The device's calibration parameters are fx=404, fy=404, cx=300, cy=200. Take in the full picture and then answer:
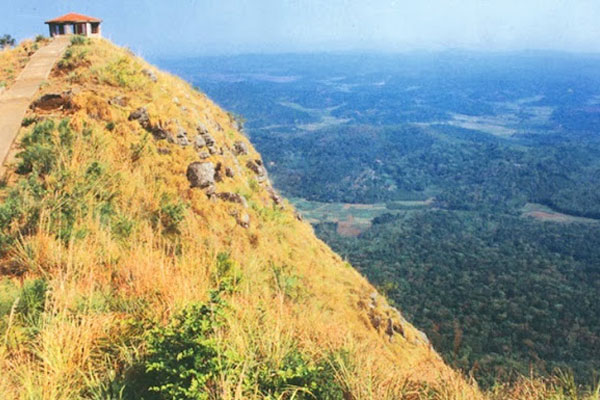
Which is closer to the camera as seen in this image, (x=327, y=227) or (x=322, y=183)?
(x=327, y=227)

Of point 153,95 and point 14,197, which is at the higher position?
point 153,95

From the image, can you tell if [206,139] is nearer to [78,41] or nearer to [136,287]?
[136,287]

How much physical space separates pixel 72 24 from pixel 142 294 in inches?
851

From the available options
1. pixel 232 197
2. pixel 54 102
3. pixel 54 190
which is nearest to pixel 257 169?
pixel 232 197

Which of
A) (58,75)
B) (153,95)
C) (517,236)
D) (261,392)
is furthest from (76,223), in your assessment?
(517,236)

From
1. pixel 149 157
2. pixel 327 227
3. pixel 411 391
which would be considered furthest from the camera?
pixel 327 227

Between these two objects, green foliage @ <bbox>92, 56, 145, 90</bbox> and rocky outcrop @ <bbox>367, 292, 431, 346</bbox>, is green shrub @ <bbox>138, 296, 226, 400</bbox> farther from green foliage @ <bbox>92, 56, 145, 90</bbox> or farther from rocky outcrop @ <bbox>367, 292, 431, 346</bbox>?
green foliage @ <bbox>92, 56, 145, 90</bbox>

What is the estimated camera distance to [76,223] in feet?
15.6

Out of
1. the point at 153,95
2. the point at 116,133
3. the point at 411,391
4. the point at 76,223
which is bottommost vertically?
the point at 411,391

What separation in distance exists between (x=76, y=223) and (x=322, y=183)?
483 feet

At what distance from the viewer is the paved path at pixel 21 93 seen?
791 centimetres

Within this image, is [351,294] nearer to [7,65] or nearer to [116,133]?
[116,133]

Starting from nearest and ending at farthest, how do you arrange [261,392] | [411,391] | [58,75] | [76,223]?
[261,392] < [411,391] < [76,223] < [58,75]

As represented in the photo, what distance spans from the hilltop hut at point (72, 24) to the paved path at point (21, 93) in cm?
494
